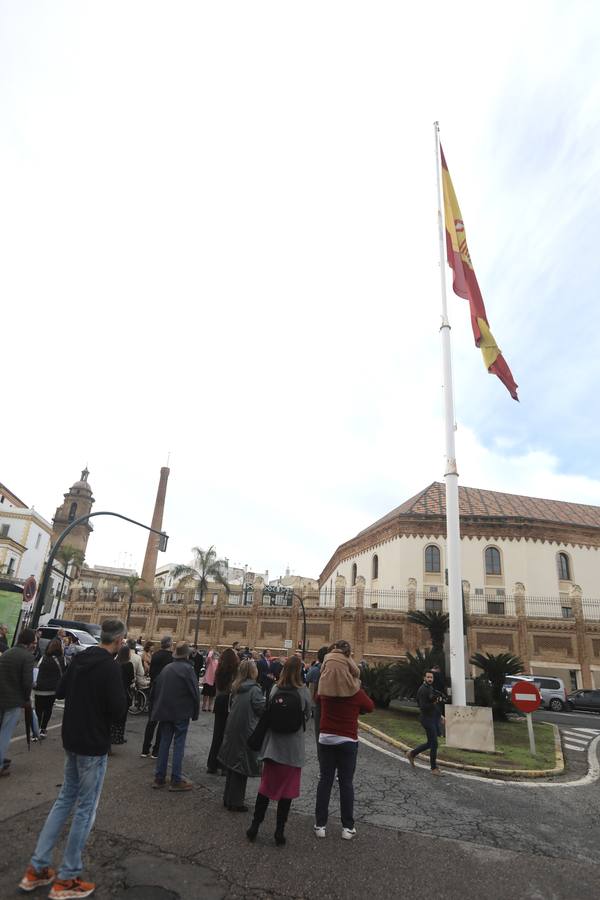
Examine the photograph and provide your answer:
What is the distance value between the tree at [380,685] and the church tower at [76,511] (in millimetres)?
70713

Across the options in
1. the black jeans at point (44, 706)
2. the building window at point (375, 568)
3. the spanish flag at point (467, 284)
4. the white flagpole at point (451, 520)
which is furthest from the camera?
the building window at point (375, 568)

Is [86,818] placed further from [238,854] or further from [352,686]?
[352,686]

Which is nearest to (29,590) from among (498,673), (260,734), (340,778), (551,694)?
(498,673)

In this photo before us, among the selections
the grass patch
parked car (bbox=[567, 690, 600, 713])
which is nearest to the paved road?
the grass patch

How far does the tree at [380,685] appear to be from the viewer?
17.9 m

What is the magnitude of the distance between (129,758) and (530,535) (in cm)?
4080

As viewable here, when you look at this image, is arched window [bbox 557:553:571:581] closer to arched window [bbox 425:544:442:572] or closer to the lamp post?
arched window [bbox 425:544:442:572]

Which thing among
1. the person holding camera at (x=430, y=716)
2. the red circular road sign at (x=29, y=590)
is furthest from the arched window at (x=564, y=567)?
the person holding camera at (x=430, y=716)

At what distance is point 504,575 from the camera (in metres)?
41.8

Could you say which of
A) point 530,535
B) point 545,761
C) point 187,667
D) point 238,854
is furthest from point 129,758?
point 530,535

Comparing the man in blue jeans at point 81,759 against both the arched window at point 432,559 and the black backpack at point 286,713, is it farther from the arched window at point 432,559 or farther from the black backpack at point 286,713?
the arched window at point 432,559

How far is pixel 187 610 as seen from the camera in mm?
42969

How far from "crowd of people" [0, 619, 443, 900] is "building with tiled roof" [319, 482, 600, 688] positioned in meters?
30.7

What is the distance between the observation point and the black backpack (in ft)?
17.7
